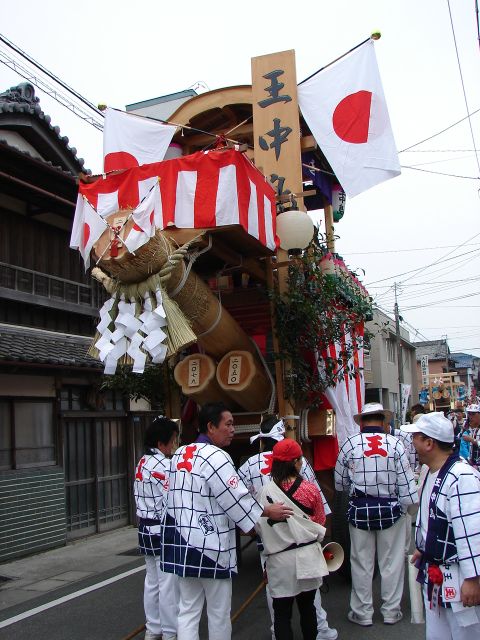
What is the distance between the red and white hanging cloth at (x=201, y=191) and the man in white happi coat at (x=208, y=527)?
178 cm

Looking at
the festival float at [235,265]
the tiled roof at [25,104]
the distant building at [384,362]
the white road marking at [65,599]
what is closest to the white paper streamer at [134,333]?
the festival float at [235,265]

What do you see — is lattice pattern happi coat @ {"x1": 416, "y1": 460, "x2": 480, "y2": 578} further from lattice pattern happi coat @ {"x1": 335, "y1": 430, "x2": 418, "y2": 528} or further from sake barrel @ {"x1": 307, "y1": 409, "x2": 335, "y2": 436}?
sake barrel @ {"x1": 307, "y1": 409, "x2": 335, "y2": 436}

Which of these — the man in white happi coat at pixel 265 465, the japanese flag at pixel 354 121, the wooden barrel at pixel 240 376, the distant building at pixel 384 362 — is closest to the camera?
the man in white happi coat at pixel 265 465

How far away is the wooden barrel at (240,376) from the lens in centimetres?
541

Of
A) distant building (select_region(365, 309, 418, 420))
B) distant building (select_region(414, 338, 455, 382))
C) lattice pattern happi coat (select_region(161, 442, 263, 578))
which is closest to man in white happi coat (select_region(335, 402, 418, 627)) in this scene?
lattice pattern happi coat (select_region(161, 442, 263, 578))

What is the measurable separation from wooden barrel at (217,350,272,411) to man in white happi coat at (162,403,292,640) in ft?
4.97

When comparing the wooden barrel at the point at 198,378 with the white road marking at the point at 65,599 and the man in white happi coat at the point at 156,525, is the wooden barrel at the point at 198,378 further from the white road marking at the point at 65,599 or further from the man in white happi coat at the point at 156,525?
the white road marking at the point at 65,599

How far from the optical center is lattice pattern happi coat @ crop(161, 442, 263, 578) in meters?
3.74

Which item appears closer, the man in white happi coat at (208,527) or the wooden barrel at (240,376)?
the man in white happi coat at (208,527)

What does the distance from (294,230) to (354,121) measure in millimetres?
1721

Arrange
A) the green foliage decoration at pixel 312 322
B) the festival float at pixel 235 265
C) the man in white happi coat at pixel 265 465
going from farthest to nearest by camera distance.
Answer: the green foliage decoration at pixel 312 322, the man in white happi coat at pixel 265 465, the festival float at pixel 235 265

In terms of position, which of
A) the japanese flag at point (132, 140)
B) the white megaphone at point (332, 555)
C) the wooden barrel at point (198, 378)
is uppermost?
the japanese flag at point (132, 140)

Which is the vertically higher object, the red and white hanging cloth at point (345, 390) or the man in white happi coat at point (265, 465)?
the red and white hanging cloth at point (345, 390)

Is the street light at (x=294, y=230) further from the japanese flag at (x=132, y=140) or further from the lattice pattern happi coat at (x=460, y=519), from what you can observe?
the lattice pattern happi coat at (x=460, y=519)
